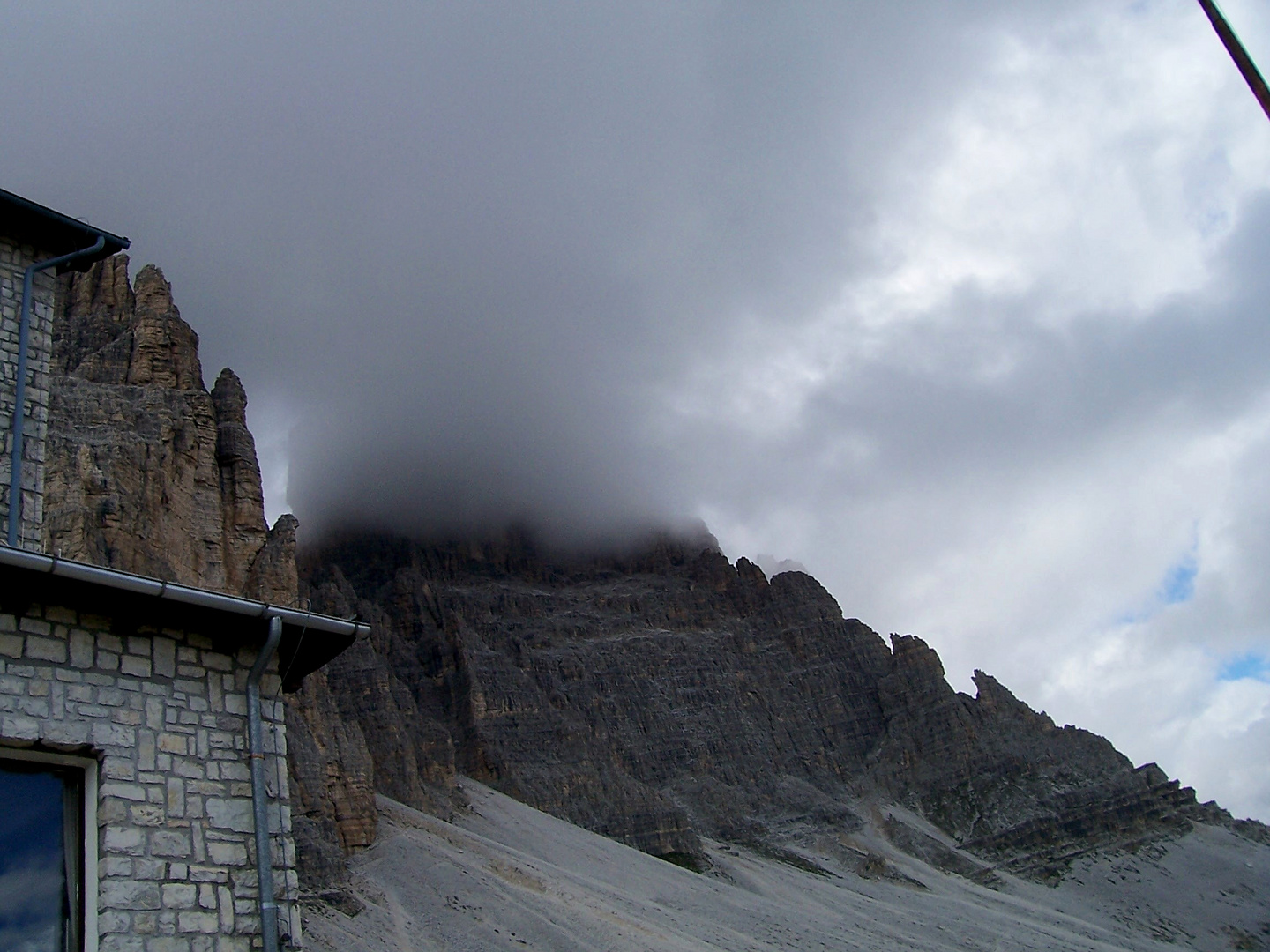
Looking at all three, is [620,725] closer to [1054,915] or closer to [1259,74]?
[1054,915]

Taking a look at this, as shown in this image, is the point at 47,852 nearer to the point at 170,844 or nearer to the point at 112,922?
the point at 112,922

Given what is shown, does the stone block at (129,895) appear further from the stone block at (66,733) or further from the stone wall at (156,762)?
the stone block at (66,733)

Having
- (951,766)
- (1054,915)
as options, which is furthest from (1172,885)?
(951,766)

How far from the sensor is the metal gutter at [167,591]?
7.48m

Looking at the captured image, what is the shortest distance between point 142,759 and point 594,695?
121 m

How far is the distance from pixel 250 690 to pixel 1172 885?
4326 inches

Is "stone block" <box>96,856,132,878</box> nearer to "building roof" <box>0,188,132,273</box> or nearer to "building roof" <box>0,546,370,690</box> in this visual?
"building roof" <box>0,546,370,690</box>

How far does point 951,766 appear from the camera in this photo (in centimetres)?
12150

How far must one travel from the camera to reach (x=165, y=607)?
332 inches

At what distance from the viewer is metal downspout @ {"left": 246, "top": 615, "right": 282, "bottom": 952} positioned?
7.95 meters

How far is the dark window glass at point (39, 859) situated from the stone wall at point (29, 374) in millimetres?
3921

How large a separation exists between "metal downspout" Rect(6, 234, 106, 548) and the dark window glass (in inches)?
125

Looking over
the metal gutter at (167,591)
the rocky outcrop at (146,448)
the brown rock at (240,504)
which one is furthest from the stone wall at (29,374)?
the brown rock at (240,504)

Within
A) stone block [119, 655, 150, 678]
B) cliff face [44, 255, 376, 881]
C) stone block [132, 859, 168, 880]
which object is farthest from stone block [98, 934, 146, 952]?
cliff face [44, 255, 376, 881]
